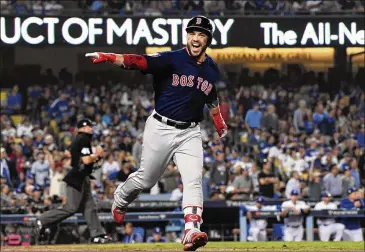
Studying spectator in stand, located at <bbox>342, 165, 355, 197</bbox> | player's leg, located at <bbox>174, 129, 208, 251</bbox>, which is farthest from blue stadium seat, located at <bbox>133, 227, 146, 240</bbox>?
player's leg, located at <bbox>174, 129, 208, 251</bbox>

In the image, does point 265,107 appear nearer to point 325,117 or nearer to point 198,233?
point 325,117

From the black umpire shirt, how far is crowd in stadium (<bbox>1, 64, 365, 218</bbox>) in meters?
5.56

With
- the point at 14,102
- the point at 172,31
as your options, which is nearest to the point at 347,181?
the point at 172,31

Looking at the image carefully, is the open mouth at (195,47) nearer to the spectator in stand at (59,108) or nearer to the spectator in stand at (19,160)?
the spectator in stand at (19,160)

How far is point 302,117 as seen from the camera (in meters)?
26.5

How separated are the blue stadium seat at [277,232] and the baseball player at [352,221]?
3.77 feet

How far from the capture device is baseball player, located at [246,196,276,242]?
760 inches

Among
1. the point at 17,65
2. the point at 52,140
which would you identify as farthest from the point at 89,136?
the point at 17,65

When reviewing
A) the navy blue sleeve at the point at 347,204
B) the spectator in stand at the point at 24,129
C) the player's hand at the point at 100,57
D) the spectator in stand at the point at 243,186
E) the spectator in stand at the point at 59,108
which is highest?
the spectator in stand at the point at 59,108

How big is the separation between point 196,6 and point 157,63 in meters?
17.0

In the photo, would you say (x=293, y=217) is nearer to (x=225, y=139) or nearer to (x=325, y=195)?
(x=325, y=195)

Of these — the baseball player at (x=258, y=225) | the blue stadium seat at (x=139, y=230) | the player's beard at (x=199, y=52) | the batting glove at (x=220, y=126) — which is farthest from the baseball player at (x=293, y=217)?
the player's beard at (x=199, y=52)

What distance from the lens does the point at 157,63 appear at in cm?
989

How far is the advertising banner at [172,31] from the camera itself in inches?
987
